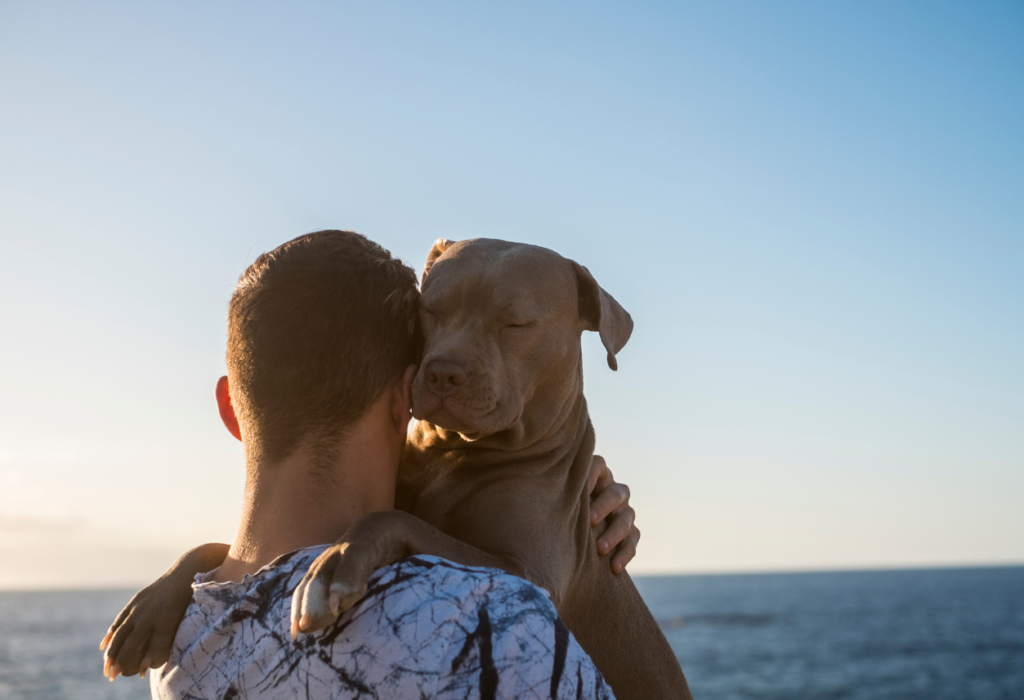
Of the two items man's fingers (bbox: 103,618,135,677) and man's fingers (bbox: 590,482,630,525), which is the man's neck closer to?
man's fingers (bbox: 103,618,135,677)

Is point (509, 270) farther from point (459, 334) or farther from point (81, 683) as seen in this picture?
point (81, 683)

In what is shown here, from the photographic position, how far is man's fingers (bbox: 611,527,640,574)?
364 cm

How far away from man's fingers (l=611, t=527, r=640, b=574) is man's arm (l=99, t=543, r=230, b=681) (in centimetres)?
161

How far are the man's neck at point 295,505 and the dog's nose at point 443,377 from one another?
82 cm

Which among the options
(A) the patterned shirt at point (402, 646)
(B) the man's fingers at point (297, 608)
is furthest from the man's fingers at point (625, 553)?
(B) the man's fingers at point (297, 608)

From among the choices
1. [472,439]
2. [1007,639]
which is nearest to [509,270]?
[472,439]

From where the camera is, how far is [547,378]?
3.72m

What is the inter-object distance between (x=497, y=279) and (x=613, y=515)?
3.55 feet

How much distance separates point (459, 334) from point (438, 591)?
174 cm

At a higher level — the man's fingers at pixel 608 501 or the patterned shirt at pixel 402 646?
the man's fingers at pixel 608 501

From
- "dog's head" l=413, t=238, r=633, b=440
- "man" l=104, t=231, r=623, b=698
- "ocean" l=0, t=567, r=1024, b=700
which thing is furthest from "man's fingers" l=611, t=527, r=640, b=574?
"ocean" l=0, t=567, r=1024, b=700

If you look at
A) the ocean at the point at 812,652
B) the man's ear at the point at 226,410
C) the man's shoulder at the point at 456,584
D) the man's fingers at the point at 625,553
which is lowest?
the ocean at the point at 812,652

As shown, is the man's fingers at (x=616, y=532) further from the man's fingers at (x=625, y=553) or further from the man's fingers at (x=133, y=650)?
the man's fingers at (x=133, y=650)

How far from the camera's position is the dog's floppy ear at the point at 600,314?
399 centimetres
